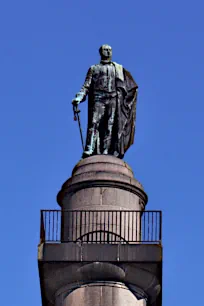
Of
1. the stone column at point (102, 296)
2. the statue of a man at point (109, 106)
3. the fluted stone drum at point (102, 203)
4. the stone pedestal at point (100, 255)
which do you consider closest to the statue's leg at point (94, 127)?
the statue of a man at point (109, 106)

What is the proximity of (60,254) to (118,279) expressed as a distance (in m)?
2.03

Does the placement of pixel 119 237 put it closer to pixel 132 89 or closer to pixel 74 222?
pixel 74 222

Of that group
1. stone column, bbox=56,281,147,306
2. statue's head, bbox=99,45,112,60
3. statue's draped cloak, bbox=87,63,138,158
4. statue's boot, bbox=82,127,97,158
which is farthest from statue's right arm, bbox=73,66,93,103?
stone column, bbox=56,281,147,306

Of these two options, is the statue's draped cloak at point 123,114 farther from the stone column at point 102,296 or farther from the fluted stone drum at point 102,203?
the stone column at point 102,296

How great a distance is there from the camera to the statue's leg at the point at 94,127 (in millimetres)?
45500

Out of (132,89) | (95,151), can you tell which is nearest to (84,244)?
(95,151)

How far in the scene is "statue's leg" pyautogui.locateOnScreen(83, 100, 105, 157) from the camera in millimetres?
→ 45500

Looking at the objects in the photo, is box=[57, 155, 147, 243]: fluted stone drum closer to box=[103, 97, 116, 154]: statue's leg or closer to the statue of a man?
box=[103, 97, 116, 154]: statue's leg

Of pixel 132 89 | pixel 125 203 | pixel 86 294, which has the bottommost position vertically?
pixel 86 294

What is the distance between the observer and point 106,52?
47.3m

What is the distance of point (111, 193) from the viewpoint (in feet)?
142

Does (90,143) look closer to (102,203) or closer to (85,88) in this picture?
(85,88)

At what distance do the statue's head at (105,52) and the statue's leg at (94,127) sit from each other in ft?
6.09

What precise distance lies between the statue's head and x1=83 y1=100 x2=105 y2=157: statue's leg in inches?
73.0
